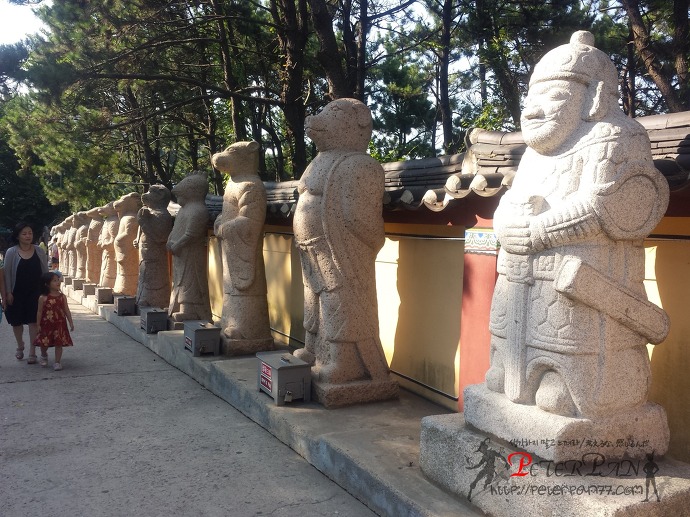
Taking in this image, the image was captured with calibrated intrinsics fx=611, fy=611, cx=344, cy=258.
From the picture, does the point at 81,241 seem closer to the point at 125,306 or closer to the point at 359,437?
the point at 125,306

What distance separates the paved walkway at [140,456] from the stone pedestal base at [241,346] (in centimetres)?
52

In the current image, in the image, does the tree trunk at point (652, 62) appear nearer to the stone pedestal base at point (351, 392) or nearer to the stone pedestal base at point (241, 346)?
the stone pedestal base at point (351, 392)

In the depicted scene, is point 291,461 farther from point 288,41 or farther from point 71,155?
point 71,155

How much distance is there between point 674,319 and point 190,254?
6178mm

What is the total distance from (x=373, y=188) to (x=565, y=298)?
2.29 metres

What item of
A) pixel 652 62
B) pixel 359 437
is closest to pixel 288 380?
pixel 359 437

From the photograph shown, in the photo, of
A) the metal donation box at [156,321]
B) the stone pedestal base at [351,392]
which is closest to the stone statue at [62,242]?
the metal donation box at [156,321]

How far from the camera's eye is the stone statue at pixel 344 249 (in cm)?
487

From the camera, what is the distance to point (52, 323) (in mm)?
7012

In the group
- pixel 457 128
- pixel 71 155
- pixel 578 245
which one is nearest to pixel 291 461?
pixel 578 245

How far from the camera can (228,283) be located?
22.5ft

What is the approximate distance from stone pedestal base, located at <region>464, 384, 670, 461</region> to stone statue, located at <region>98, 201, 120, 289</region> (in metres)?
10.2

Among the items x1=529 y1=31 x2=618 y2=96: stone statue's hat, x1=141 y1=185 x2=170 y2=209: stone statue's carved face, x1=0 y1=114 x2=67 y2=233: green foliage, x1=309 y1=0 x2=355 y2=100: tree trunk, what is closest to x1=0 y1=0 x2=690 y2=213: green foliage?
x1=309 y1=0 x2=355 y2=100: tree trunk

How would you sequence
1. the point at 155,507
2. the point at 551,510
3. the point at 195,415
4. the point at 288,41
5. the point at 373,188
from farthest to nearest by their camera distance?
1. the point at 288,41
2. the point at 195,415
3. the point at 373,188
4. the point at 155,507
5. the point at 551,510
